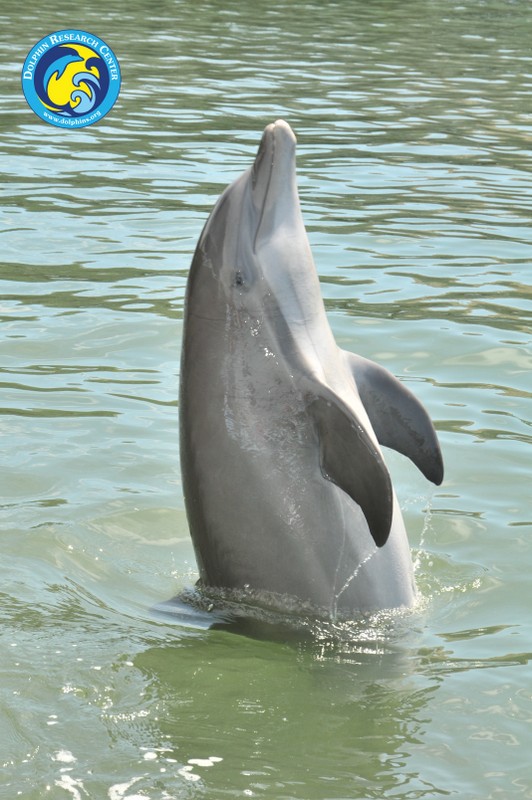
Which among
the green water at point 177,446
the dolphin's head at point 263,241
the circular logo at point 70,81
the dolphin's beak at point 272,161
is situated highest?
the circular logo at point 70,81

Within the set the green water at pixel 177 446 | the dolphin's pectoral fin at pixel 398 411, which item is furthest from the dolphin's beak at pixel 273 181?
the green water at pixel 177 446

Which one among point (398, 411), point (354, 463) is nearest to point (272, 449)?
point (354, 463)

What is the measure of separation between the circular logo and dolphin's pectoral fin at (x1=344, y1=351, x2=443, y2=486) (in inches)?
382

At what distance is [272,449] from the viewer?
6.15m

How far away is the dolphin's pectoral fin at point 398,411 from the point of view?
22.3ft

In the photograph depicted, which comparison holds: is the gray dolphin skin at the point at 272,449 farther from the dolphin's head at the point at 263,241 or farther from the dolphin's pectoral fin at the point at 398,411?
the dolphin's pectoral fin at the point at 398,411

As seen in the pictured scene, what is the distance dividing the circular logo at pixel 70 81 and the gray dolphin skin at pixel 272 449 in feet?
32.0

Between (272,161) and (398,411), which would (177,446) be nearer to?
(398,411)

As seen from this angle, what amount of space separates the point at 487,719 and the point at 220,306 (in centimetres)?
227

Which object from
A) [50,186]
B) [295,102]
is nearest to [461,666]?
[50,186]

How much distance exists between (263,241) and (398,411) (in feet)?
3.58

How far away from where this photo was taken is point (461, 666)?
19.3 ft

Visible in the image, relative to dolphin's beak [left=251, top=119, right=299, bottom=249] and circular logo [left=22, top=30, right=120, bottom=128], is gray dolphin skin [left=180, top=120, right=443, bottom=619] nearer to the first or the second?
dolphin's beak [left=251, top=119, right=299, bottom=249]

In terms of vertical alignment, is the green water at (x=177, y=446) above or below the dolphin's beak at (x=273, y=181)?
below
